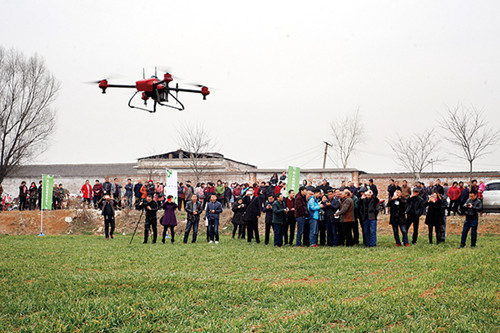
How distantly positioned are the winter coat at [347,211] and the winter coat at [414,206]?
1.92 metres

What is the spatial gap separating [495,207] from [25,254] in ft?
69.6

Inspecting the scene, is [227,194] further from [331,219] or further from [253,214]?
[331,219]

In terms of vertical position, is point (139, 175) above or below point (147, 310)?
above

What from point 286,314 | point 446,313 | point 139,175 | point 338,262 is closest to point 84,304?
point 286,314

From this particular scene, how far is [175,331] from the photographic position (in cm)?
622

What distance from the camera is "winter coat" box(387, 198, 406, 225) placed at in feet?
51.6

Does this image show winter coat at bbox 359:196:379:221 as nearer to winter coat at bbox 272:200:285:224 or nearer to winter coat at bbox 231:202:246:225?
winter coat at bbox 272:200:285:224

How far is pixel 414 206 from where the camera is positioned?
15.9 metres

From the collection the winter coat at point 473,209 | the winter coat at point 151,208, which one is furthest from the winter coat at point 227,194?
the winter coat at point 473,209

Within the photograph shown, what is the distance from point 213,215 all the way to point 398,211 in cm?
731

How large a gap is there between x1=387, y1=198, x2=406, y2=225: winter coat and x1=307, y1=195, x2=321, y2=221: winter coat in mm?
2581

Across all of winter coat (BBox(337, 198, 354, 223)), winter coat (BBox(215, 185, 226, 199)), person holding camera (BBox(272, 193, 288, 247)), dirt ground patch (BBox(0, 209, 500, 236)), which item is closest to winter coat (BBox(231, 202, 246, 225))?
person holding camera (BBox(272, 193, 288, 247))

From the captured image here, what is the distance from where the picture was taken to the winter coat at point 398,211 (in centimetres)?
1574

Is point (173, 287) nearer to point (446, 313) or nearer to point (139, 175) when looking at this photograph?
point (446, 313)
